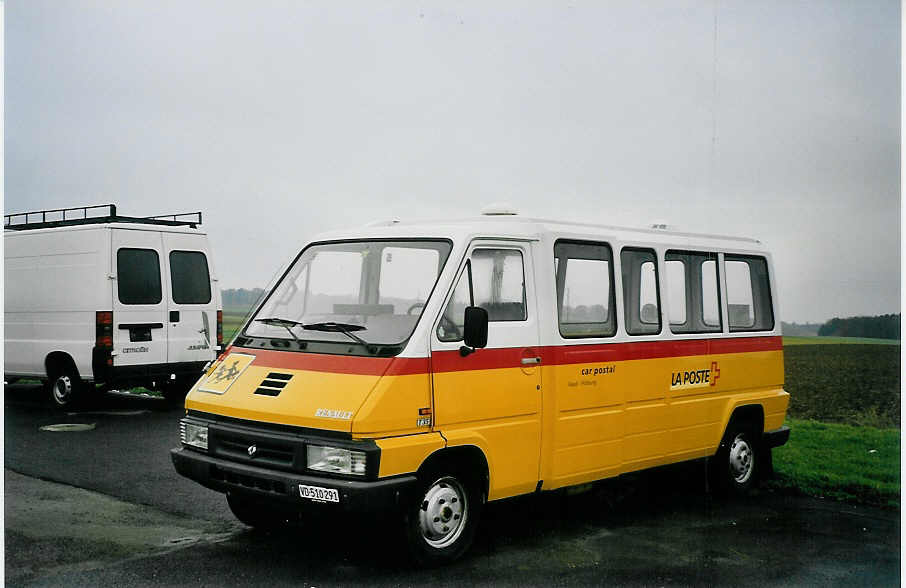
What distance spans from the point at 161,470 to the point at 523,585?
410cm

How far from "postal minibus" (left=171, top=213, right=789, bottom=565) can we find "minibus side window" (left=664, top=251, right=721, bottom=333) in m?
0.03

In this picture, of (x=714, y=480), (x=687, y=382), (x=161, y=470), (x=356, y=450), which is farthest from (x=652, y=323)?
(x=161, y=470)

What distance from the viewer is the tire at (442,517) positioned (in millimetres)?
5680

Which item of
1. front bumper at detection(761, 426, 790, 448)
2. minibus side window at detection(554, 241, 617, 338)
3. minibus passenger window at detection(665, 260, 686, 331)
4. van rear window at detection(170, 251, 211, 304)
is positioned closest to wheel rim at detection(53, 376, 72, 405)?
van rear window at detection(170, 251, 211, 304)

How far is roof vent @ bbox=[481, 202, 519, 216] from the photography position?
22.2ft

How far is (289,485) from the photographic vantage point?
5484 millimetres

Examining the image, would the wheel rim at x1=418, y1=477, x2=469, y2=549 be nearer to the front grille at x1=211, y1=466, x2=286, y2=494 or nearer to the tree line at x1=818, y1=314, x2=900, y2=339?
the front grille at x1=211, y1=466, x2=286, y2=494

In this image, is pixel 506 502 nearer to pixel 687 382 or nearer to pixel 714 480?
pixel 687 382

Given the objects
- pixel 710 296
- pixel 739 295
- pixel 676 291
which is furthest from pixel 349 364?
pixel 739 295

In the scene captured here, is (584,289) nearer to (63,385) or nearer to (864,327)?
(864,327)

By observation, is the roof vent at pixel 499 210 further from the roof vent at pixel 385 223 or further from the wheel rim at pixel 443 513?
the wheel rim at pixel 443 513

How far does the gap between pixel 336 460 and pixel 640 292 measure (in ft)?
9.66

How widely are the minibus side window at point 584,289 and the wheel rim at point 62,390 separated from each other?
23.7 ft

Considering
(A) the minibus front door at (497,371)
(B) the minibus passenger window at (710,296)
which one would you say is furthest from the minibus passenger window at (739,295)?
(A) the minibus front door at (497,371)
